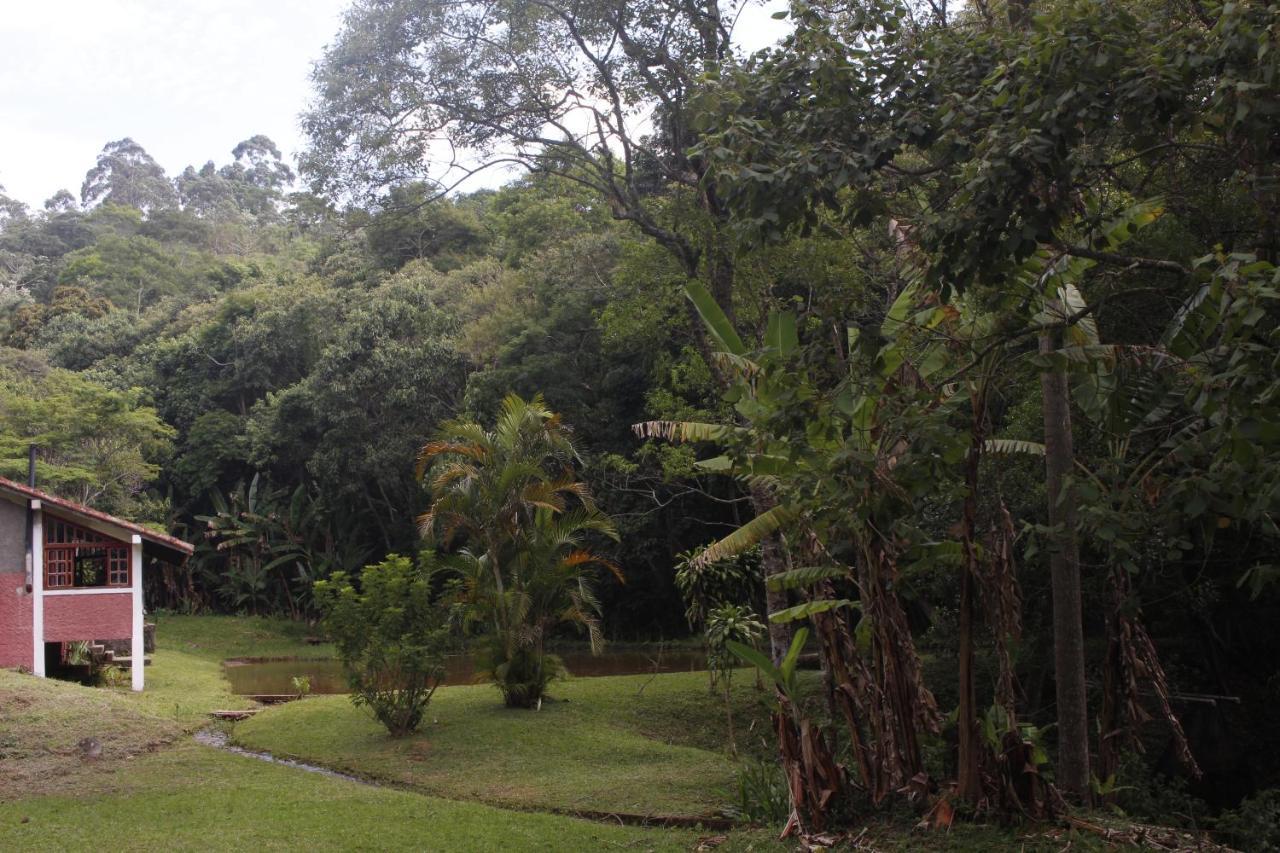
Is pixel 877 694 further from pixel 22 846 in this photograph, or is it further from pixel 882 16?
pixel 22 846

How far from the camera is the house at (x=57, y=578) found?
1603cm

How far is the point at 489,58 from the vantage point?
1327 cm

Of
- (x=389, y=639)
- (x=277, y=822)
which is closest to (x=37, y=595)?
(x=389, y=639)

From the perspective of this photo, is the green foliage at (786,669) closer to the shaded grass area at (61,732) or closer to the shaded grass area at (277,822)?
the shaded grass area at (277,822)

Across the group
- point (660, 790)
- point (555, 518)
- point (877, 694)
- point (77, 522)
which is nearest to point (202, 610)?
point (77, 522)

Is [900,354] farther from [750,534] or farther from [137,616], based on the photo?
[137,616]

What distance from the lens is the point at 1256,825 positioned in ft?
25.7

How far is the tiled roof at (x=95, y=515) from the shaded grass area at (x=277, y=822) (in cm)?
697

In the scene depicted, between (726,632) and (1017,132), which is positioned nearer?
(1017,132)

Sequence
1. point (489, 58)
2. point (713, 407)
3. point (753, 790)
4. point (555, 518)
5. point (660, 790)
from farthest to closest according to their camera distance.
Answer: point (713, 407)
point (555, 518)
point (489, 58)
point (660, 790)
point (753, 790)

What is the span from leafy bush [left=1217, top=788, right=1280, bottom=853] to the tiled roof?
1442 cm

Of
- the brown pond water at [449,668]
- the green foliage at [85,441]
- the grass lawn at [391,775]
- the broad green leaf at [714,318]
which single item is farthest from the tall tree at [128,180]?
the broad green leaf at [714,318]

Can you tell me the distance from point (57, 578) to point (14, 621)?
1.13 m

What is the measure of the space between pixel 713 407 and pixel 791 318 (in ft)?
28.6
